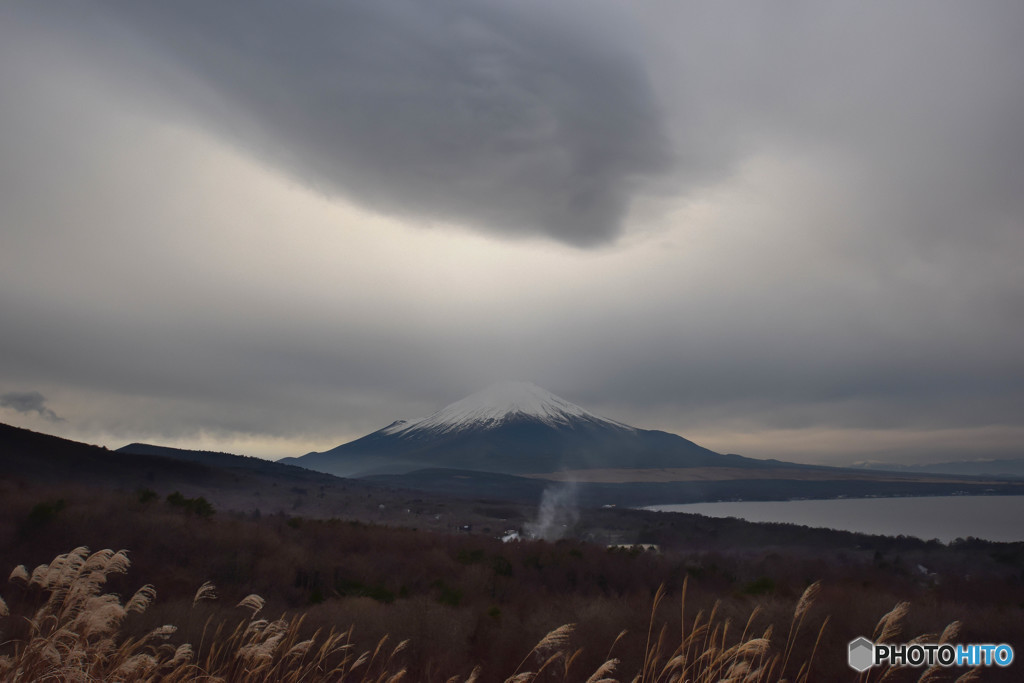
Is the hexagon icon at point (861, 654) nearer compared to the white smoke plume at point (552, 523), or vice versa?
the hexagon icon at point (861, 654)

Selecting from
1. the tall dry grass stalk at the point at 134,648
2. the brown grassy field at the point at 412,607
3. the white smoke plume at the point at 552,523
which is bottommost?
the white smoke plume at the point at 552,523

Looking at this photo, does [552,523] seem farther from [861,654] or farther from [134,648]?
[134,648]

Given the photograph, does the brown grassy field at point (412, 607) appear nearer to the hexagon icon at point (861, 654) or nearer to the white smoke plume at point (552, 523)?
the hexagon icon at point (861, 654)

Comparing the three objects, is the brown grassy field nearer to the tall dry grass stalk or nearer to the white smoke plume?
the tall dry grass stalk

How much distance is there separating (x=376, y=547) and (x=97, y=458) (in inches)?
2311

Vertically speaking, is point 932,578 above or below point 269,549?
below

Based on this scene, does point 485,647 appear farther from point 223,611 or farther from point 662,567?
point 662,567

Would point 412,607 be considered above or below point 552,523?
above

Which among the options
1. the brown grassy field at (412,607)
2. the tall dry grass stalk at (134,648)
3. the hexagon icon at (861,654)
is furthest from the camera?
the hexagon icon at (861,654)

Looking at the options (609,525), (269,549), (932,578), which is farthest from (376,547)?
(609,525)

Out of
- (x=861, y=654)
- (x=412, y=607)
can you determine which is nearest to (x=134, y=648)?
(x=412, y=607)

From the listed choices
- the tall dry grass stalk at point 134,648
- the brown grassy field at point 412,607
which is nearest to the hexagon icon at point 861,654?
the brown grassy field at point 412,607

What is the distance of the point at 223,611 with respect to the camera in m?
11.9

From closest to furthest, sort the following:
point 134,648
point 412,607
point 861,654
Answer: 1. point 134,648
2. point 861,654
3. point 412,607
